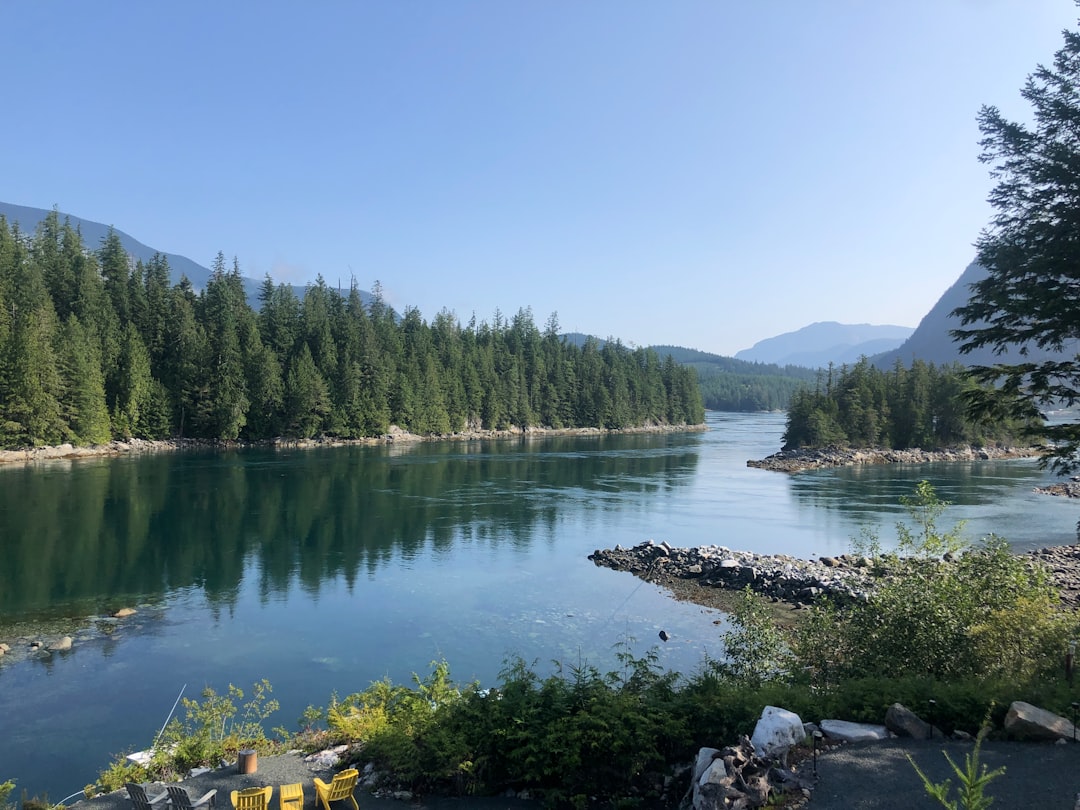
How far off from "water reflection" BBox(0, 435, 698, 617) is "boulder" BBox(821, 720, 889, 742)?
67.7 ft

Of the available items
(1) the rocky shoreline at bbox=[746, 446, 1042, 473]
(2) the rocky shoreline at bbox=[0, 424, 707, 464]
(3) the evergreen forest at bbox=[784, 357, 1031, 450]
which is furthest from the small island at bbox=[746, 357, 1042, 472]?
(2) the rocky shoreline at bbox=[0, 424, 707, 464]

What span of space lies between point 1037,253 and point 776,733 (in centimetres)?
1061

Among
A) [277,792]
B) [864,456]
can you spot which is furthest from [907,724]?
[864,456]

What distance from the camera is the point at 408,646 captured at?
19797mm

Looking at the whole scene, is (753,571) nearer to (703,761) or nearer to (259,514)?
(703,761)

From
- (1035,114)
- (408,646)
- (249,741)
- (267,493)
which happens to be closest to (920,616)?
(1035,114)

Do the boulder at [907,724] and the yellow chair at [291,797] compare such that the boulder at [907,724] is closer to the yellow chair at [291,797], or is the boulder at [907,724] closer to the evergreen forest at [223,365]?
the yellow chair at [291,797]

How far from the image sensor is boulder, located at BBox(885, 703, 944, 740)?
9.15 m

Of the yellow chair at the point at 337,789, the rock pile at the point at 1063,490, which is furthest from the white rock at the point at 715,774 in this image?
the rock pile at the point at 1063,490

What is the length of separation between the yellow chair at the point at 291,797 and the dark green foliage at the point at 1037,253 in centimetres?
1399

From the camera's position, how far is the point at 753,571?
26.5m

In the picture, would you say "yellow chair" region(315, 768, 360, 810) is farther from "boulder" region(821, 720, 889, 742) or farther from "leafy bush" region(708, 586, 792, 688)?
"leafy bush" region(708, 586, 792, 688)

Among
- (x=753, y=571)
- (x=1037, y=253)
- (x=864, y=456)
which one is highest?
(x=1037, y=253)

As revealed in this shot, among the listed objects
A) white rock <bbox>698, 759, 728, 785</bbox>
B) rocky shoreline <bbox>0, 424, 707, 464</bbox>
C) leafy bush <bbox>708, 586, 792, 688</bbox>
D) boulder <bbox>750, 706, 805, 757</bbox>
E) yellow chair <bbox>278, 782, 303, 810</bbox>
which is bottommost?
yellow chair <bbox>278, 782, 303, 810</bbox>
